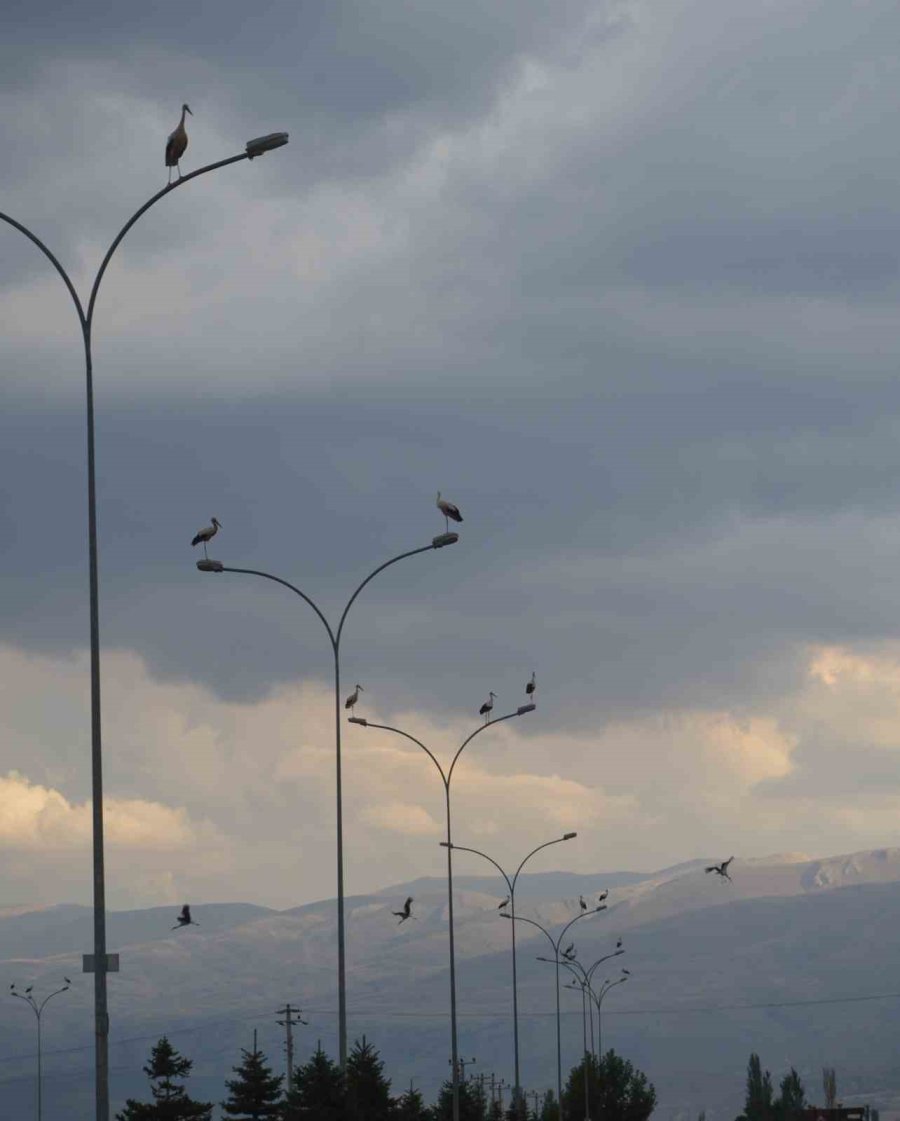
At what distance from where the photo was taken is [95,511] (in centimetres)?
3195

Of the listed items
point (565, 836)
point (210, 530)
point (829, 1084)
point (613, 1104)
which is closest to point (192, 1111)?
point (565, 836)

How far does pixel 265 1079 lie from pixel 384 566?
3006 centimetres

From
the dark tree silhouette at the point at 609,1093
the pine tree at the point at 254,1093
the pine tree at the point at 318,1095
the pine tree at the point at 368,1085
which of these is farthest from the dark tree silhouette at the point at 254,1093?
the dark tree silhouette at the point at 609,1093

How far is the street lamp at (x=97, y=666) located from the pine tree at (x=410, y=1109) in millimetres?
38739

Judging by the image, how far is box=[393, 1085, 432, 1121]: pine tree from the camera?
6819 centimetres

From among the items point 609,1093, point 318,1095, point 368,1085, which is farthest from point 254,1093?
point 609,1093

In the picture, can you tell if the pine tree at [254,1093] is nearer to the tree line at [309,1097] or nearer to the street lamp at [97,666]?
the tree line at [309,1097]

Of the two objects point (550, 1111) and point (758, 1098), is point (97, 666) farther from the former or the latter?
point (758, 1098)

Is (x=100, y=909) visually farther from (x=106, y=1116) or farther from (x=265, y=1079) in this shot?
(x=265, y=1079)

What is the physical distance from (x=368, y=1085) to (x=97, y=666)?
38325 millimetres

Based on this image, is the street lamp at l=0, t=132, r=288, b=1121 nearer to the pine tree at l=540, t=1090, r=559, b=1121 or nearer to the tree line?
the tree line

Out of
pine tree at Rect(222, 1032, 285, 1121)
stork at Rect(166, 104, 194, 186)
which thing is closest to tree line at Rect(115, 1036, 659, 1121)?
pine tree at Rect(222, 1032, 285, 1121)

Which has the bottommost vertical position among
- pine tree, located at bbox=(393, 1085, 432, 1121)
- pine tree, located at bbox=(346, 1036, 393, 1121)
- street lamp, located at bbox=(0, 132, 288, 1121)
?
pine tree, located at bbox=(393, 1085, 432, 1121)

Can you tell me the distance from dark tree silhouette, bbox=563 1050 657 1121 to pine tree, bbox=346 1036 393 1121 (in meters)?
64.1
